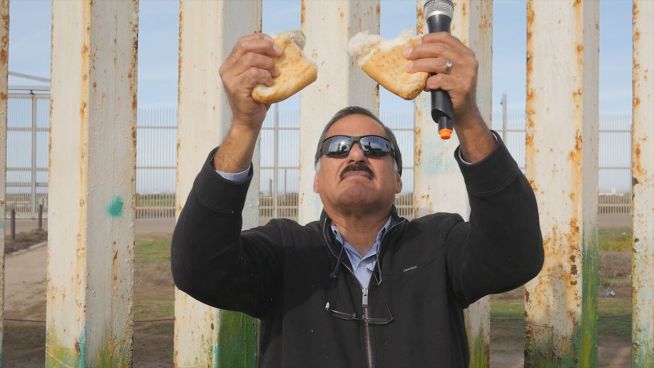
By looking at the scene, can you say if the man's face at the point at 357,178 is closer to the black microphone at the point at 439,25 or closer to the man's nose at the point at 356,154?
the man's nose at the point at 356,154

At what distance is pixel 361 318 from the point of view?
2.45 m

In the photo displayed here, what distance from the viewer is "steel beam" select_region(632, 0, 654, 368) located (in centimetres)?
355

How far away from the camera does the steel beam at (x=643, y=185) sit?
3555mm

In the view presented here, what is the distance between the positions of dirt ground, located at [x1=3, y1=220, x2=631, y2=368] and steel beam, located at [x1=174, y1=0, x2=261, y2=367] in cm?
284

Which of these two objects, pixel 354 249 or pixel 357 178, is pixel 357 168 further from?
pixel 354 249

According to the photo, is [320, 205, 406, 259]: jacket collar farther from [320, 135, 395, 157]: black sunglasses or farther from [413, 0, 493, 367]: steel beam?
[413, 0, 493, 367]: steel beam

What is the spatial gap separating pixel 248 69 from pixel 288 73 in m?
0.14

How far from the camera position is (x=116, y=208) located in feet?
10.8

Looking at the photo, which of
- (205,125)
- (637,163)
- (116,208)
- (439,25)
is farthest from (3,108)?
(637,163)


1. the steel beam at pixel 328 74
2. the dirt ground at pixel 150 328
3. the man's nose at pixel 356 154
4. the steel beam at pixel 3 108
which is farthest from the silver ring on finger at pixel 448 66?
the dirt ground at pixel 150 328

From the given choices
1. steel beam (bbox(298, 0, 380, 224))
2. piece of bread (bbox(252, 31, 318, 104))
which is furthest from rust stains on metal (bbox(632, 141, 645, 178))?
piece of bread (bbox(252, 31, 318, 104))

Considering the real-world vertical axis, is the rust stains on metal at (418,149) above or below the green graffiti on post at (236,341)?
above

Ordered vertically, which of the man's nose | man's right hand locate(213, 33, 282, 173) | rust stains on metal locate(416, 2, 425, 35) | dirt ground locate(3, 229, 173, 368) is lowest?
dirt ground locate(3, 229, 173, 368)

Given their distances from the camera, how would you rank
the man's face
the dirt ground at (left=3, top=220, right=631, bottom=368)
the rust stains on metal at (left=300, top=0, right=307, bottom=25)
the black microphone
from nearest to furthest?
1. the black microphone
2. the man's face
3. the rust stains on metal at (left=300, top=0, right=307, bottom=25)
4. the dirt ground at (left=3, top=220, right=631, bottom=368)
